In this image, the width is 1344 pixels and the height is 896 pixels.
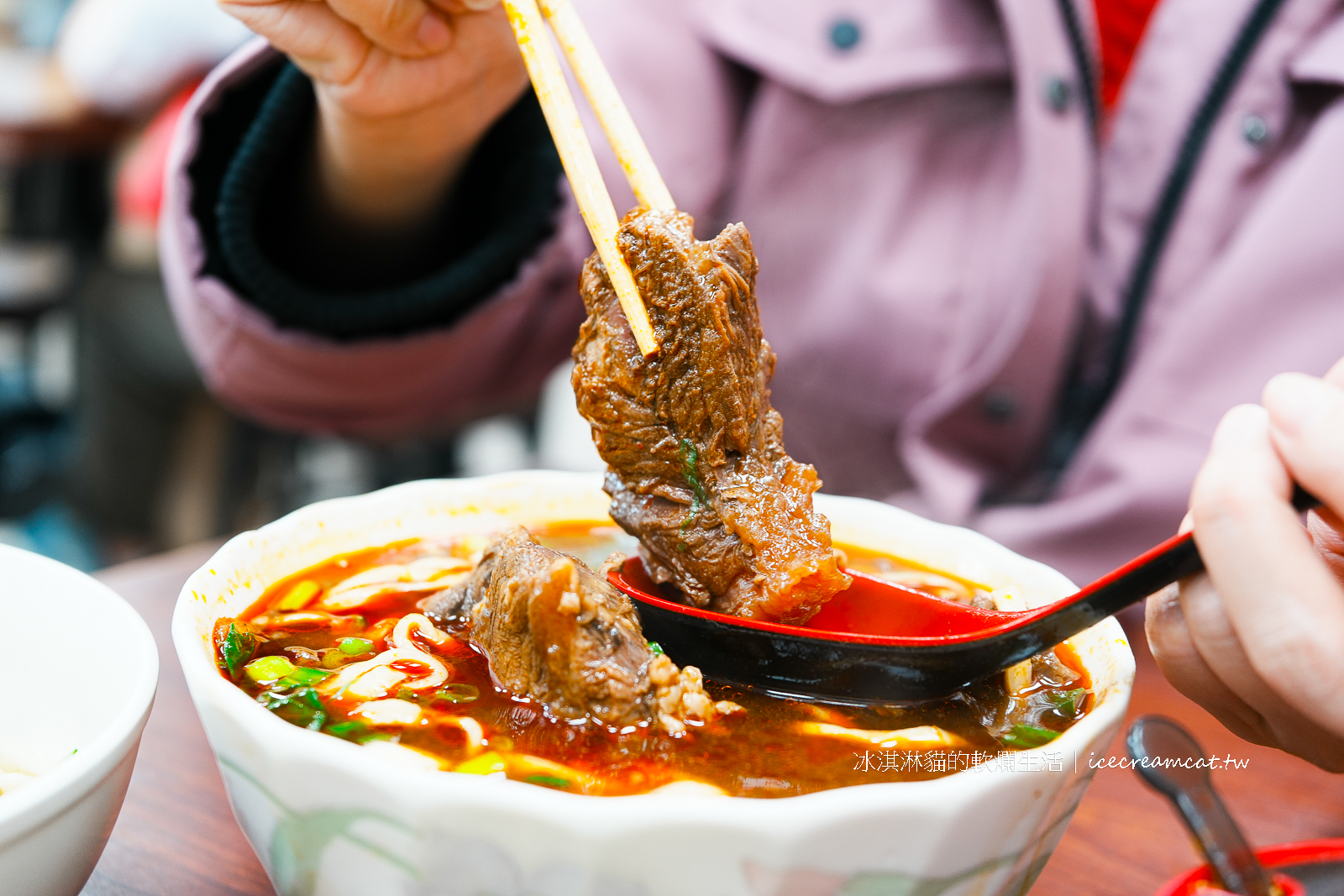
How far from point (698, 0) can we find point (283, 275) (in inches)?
59.3

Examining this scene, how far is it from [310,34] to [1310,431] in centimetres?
161

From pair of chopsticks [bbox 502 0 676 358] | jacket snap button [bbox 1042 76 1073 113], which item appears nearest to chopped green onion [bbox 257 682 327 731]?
pair of chopsticks [bbox 502 0 676 358]

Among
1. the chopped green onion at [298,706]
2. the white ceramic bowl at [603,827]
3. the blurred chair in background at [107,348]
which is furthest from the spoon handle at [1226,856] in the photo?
the blurred chair in background at [107,348]

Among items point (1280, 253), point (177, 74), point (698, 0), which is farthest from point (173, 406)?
point (1280, 253)

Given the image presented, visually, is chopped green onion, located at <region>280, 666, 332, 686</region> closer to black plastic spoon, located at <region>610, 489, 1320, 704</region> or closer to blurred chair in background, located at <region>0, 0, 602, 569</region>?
black plastic spoon, located at <region>610, 489, 1320, 704</region>

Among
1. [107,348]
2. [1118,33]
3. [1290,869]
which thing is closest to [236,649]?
[1290,869]

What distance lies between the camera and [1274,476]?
1054 millimetres

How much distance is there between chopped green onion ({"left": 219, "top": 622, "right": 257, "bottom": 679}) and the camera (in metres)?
1.25

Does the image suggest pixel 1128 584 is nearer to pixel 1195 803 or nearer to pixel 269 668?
pixel 1195 803

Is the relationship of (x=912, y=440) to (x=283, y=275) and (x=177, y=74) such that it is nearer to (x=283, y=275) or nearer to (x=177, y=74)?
(x=283, y=275)

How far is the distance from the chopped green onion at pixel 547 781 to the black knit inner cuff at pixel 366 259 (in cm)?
156

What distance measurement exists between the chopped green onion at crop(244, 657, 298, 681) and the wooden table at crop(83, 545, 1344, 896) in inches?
10.6

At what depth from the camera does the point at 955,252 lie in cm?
273

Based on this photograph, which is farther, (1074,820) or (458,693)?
(1074,820)
